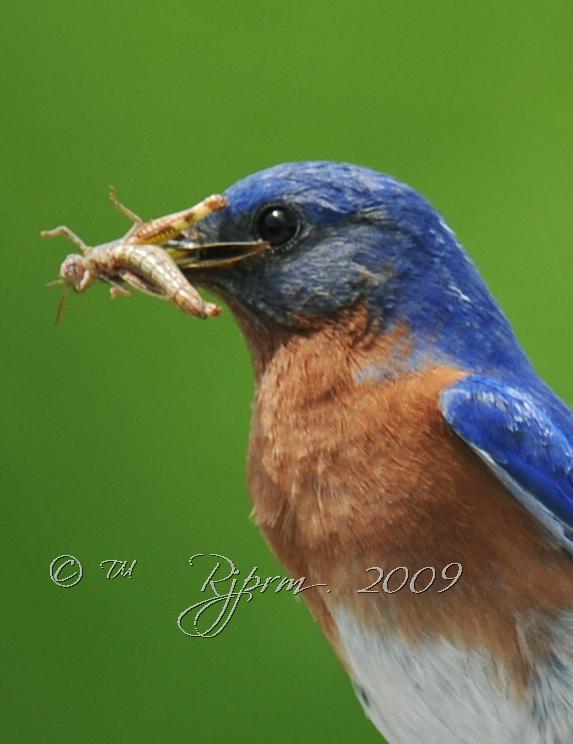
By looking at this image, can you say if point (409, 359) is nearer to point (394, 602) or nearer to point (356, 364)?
point (356, 364)

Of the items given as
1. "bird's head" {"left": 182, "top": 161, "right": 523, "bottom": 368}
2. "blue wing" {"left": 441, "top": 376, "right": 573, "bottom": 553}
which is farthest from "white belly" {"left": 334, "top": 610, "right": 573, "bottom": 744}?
"bird's head" {"left": 182, "top": 161, "right": 523, "bottom": 368}

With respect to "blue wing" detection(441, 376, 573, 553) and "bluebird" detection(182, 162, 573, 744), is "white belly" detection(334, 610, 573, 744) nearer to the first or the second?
"bluebird" detection(182, 162, 573, 744)

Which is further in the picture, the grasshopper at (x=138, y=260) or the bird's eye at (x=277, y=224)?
the bird's eye at (x=277, y=224)

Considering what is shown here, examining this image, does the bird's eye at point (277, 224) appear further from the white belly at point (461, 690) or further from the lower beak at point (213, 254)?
the white belly at point (461, 690)

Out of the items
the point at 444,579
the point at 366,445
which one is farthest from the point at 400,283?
the point at 444,579

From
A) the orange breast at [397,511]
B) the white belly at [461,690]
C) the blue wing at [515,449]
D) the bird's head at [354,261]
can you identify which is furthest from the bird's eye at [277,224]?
the white belly at [461,690]

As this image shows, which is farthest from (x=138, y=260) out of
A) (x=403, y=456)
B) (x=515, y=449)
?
(x=515, y=449)
